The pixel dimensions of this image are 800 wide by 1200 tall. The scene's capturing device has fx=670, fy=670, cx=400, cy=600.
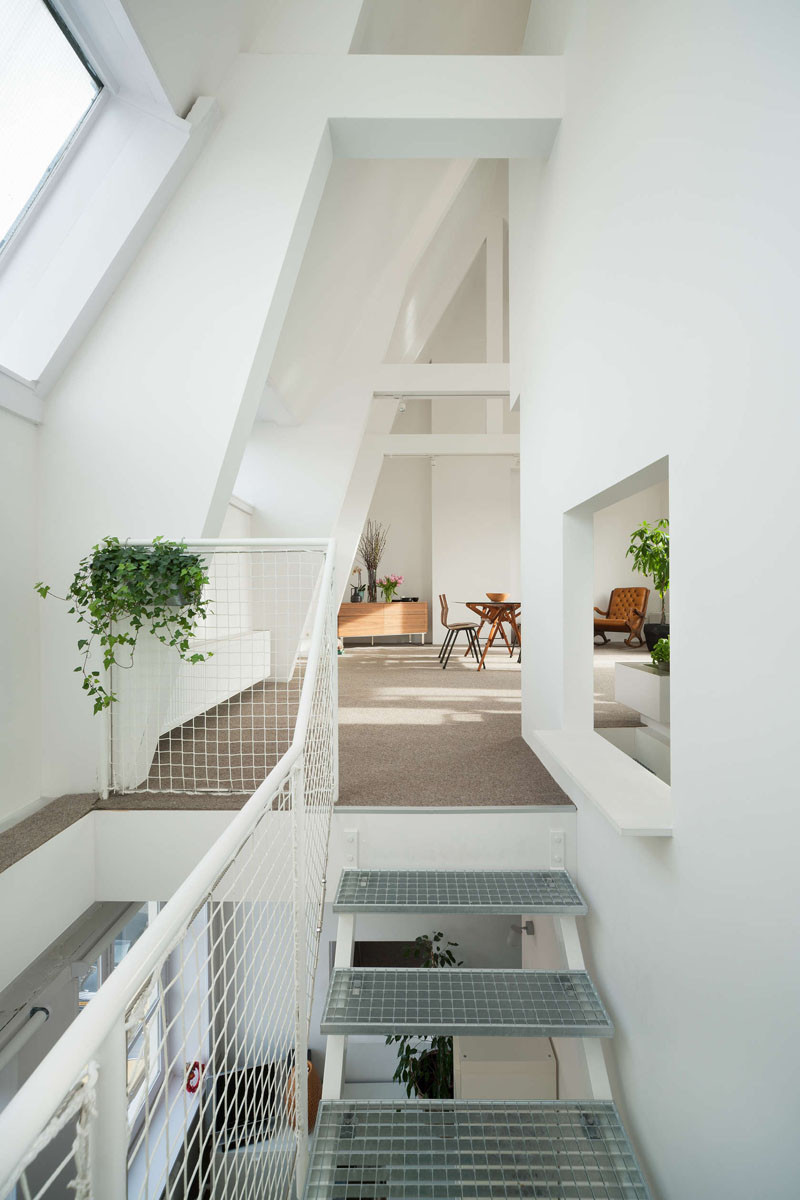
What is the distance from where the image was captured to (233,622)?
5453 mm

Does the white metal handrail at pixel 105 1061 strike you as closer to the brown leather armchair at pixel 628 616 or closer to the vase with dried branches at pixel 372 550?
the brown leather armchair at pixel 628 616

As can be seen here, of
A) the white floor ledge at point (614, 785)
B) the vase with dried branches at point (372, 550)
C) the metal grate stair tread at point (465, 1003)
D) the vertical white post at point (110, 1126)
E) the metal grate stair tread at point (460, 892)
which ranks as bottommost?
the metal grate stair tread at point (465, 1003)

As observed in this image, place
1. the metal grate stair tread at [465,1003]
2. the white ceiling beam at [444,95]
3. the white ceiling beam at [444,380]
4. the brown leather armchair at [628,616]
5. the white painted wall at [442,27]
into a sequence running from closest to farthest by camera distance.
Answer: the metal grate stair tread at [465,1003] < the white ceiling beam at [444,95] < the white painted wall at [442,27] < the white ceiling beam at [444,380] < the brown leather armchair at [628,616]

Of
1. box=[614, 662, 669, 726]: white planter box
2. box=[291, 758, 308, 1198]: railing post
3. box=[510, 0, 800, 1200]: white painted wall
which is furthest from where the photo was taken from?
box=[614, 662, 669, 726]: white planter box

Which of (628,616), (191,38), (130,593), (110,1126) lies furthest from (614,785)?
(628,616)

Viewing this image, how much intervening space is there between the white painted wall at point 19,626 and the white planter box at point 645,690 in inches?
115

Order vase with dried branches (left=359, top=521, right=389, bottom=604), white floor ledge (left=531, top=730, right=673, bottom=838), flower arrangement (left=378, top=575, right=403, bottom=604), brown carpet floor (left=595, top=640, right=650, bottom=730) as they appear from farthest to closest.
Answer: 1. vase with dried branches (left=359, top=521, right=389, bottom=604)
2. flower arrangement (left=378, top=575, right=403, bottom=604)
3. brown carpet floor (left=595, top=640, right=650, bottom=730)
4. white floor ledge (left=531, top=730, right=673, bottom=838)

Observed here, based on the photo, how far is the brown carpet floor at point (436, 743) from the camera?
9.61ft

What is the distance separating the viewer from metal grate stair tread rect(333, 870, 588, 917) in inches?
96.3

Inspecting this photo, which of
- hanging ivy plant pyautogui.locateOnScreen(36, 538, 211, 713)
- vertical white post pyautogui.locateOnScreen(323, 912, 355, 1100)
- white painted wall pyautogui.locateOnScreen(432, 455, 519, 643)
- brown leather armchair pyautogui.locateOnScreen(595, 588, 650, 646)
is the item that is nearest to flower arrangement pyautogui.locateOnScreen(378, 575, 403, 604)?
white painted wall pyautogui.locateOnScreen(432, 455, 519, 643)

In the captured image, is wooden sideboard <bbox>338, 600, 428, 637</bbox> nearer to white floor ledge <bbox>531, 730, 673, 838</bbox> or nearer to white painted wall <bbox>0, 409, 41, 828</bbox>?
white painted wall <bbox>0, 409, 41, 828</bbox>

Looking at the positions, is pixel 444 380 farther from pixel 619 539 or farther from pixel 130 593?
pixel 619 539

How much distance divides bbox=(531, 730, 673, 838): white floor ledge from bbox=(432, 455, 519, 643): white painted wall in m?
7.50

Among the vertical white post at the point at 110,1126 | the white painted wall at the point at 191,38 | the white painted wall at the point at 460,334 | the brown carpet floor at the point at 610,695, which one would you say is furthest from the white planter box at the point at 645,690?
the white painted wall at the point at 460,334
